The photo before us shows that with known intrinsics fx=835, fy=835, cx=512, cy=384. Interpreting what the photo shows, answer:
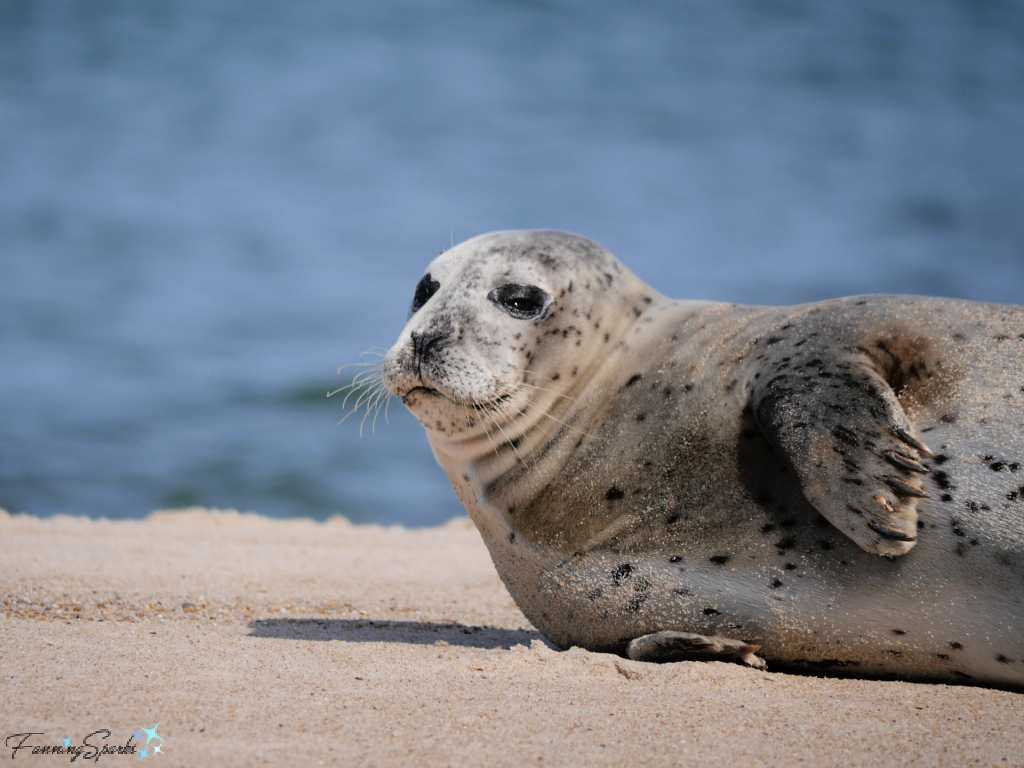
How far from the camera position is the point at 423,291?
3430 mm

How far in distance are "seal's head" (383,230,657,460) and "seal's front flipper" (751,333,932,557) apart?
34.8 inches

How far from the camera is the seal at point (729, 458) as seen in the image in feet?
7.56

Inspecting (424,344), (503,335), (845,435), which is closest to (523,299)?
(503,335)

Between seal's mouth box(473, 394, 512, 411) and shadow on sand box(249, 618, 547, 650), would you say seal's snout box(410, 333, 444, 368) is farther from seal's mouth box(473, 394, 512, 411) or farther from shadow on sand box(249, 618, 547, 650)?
shadow on sand box(249, 618, 547, 650)

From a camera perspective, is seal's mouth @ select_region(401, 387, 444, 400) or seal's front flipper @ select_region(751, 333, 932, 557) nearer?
seal's front flipper @ select_region(751, 333, 932, 557)

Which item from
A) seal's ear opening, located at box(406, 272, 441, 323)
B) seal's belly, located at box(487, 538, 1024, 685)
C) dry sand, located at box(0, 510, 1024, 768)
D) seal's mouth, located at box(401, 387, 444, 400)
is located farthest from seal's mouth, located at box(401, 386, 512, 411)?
dry sand, located at box(0, 510, 1024, 768)

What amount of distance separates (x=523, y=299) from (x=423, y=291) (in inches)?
19.4

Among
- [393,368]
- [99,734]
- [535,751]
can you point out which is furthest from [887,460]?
[99,734]

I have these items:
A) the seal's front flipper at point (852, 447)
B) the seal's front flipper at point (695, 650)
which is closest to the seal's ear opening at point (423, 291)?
the seal's front flipper at point (852, 447)

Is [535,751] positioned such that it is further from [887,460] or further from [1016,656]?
[1016,656]

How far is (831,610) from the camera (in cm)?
245

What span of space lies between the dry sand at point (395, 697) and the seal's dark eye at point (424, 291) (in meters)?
1.32

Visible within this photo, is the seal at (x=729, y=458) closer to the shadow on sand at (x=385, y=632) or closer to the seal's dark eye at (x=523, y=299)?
the seal's dark eye at (x=523, y=299)

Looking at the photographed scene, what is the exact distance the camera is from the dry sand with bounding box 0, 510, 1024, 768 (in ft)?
5.54
